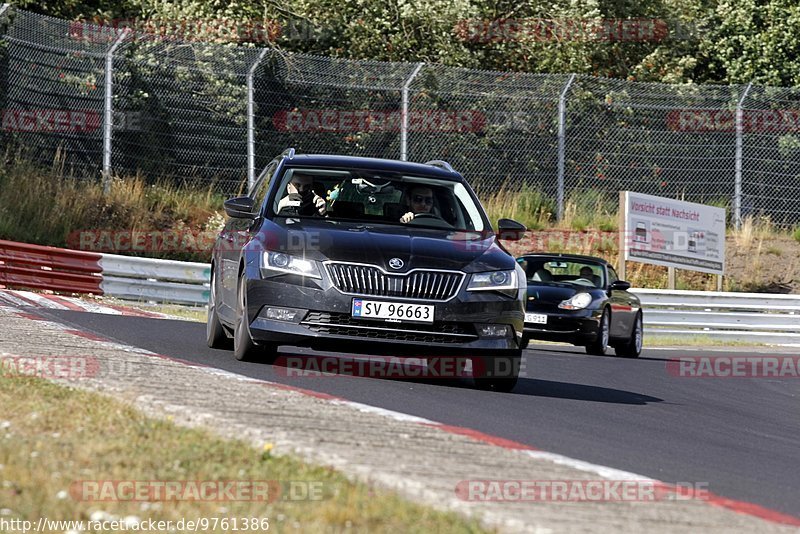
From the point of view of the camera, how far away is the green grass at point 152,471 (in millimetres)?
4750

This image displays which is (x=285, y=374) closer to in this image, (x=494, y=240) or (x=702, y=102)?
(x=494, y=240)

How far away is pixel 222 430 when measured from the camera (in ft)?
20.6

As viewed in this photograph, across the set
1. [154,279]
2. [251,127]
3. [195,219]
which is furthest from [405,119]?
[154,279]

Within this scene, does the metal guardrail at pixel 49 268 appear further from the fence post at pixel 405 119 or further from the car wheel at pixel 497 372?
the car wheel at pixel 497 372

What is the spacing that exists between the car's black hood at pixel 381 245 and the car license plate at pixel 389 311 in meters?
0.27

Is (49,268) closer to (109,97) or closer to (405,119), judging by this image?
(109,97)

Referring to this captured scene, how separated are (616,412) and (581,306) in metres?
9.36

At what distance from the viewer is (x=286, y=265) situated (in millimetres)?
9773

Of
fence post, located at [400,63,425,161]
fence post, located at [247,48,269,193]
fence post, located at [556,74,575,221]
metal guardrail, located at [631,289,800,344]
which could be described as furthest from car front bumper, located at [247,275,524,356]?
fence post, located at [556,74,575,221]

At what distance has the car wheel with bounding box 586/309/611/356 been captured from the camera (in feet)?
63.8

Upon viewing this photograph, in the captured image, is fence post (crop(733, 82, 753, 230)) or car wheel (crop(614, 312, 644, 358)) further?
fence post (crop(733, 82, 753, 230))

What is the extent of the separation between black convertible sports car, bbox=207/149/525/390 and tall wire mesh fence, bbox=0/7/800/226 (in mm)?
12722

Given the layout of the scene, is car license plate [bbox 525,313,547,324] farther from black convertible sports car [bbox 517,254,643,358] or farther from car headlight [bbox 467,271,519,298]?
car headlight [bbox 467,271,519,298]

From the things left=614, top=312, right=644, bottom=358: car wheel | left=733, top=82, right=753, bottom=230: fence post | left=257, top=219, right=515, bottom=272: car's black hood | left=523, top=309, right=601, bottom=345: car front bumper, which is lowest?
left=614, top=312, right=644, bottom=358: car wheel
